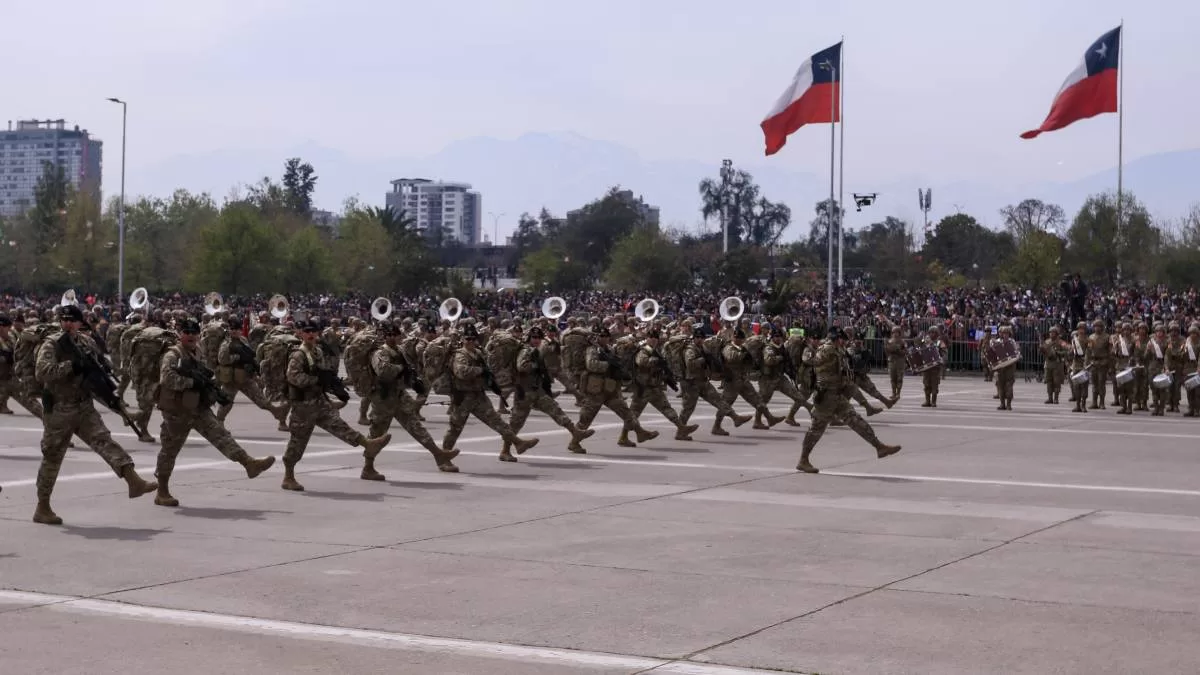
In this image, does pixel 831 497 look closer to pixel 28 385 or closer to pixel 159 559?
pixel 159 559

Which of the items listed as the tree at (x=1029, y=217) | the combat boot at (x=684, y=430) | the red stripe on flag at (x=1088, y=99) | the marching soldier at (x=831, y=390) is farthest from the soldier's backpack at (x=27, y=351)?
the tree at (x=1029, y=217)

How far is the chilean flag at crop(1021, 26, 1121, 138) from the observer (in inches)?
1529

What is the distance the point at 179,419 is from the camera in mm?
13141

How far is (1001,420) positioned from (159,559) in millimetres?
17688

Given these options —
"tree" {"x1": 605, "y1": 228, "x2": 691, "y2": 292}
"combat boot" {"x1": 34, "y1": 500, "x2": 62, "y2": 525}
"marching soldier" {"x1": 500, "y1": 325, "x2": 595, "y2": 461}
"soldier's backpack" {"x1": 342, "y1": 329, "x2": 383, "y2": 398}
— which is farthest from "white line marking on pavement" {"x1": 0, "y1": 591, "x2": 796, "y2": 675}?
"tree" {"x1": 605, "y1": 228, "x2": 691, "y2": 292}

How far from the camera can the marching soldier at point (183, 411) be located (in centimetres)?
A: 1288

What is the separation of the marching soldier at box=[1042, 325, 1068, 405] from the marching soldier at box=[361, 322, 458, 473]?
55.3 feet

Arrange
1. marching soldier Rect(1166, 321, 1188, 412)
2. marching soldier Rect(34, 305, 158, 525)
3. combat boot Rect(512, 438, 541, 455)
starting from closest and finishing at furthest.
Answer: marching soldier Rect(34, 305, 158, 525), combat boot Rect(512, 438, 541, 455), marching soldier Rect(1166, 321, 1188, 412)

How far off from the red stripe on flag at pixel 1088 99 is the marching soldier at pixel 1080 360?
11.7 meters

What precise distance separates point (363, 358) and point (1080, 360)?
56.9 feet

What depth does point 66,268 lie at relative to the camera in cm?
8944

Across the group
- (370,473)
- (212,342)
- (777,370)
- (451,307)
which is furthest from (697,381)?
(451,307)

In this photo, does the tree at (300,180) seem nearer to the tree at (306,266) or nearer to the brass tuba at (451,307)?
the tree at (306,266)

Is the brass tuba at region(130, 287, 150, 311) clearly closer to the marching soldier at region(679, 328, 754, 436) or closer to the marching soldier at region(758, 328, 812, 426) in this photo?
the marching soldier at region(758, 328, 812, 426)
